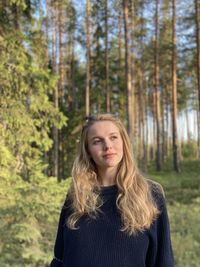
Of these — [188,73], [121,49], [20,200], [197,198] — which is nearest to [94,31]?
[121,49]

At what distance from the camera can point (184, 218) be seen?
37.2 ft

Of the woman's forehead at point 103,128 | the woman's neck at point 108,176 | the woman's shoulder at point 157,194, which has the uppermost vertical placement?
the woman's forehead at point 103,128

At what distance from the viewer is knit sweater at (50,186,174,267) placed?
231 centimetres

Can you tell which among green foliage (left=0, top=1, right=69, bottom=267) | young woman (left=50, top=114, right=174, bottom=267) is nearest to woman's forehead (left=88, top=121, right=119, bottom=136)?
young woman (left=50, top=114, right=174, bottom=267)

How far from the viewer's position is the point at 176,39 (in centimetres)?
2594

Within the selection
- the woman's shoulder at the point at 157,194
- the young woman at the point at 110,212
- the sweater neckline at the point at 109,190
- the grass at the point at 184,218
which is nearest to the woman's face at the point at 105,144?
the young woman at the point at 110,212

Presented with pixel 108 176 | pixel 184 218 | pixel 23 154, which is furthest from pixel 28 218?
pixel 108 176

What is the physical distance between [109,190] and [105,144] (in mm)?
270

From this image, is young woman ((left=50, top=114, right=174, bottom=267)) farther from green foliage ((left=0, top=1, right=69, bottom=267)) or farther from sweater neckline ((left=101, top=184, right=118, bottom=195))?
green foliage ((left=0, top=1, right=69, bottom=267))

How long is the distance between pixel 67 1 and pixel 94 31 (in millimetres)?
2803

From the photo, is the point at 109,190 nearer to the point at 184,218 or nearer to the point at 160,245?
the point at 160,245

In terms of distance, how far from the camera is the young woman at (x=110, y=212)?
7.64 feet

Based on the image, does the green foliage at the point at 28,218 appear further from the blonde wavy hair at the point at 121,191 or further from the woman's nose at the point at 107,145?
the woman's nose at the point at 107,145

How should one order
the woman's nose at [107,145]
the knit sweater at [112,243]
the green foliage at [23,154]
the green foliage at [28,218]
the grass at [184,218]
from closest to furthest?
the knit sweater at [112,243] < the woman's nose at [107,145] < the green foliage at [28,218] < the green foliage at [23,154] < the grass at [184,218]
